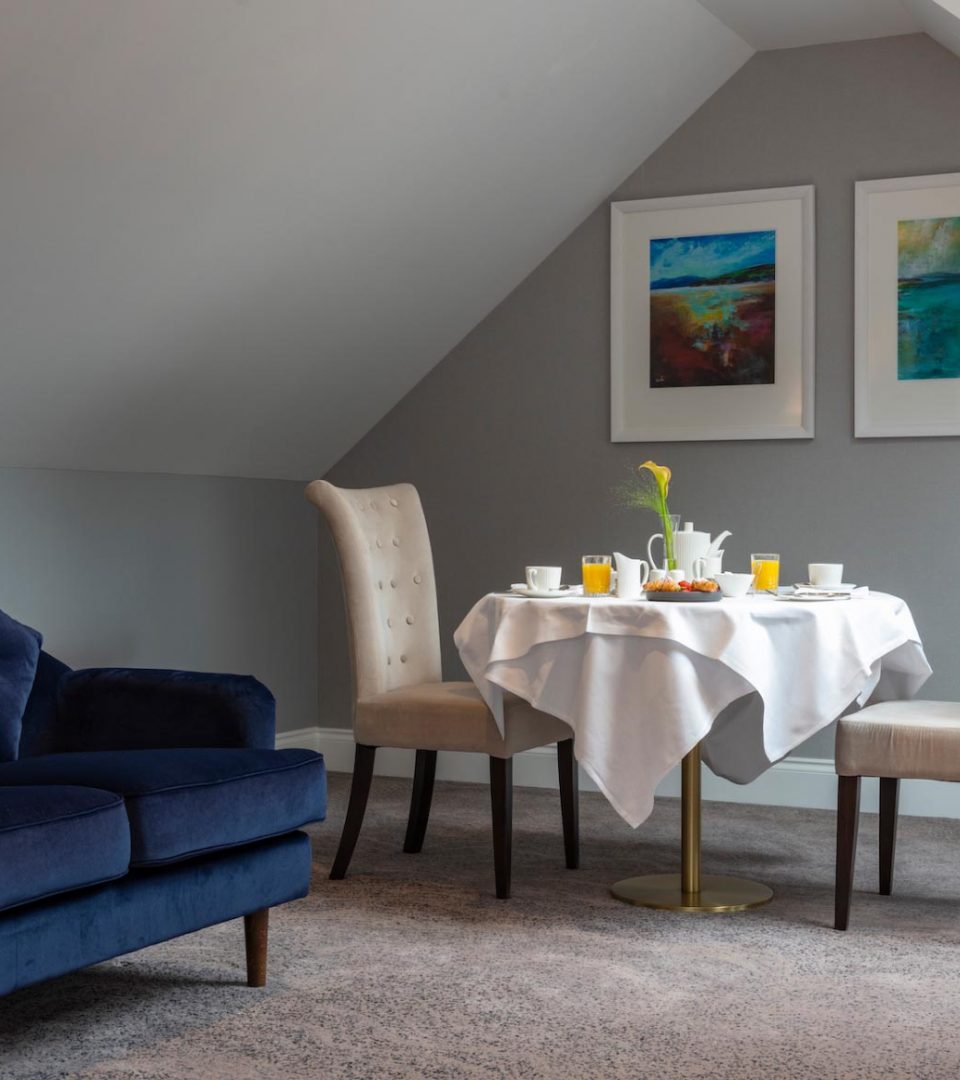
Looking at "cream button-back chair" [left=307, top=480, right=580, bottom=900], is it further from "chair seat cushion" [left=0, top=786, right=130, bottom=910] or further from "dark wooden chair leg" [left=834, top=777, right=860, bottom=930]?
"chair seat cushion" [left=0, top=786, right=130, bottom=910]

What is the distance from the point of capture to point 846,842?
10.8 feet

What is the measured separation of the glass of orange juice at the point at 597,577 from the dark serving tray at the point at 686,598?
25cm

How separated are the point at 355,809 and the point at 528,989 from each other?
1.08 metres

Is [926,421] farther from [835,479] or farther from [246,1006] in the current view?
[246,1006]

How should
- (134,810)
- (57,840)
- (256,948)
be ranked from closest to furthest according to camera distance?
(57,840) < (134,810) < (256,948)

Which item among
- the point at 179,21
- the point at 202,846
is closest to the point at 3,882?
the point at 202,846

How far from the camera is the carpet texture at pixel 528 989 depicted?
2.45 meters

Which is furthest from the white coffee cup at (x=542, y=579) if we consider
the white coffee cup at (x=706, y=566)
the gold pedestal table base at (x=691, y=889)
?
the gold pedestal table base at (x=691, y=889)

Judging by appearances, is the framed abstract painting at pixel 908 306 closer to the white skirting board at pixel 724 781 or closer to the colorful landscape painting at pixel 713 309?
the colorful landscape painting at pixel 713 309

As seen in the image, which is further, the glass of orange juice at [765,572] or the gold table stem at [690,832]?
the glass of orange juice at [765,572]

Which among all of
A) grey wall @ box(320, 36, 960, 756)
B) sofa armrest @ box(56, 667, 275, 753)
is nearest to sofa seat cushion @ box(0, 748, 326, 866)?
sofa armrest @ box(56, 667, 275, 753)

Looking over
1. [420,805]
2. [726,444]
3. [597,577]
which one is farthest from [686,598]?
[726,444]

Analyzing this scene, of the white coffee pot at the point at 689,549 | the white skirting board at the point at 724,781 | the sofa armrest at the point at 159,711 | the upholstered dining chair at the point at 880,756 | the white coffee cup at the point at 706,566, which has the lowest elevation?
the white skirting board at the point at 724,781

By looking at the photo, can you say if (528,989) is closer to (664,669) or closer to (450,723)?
(664,669)
